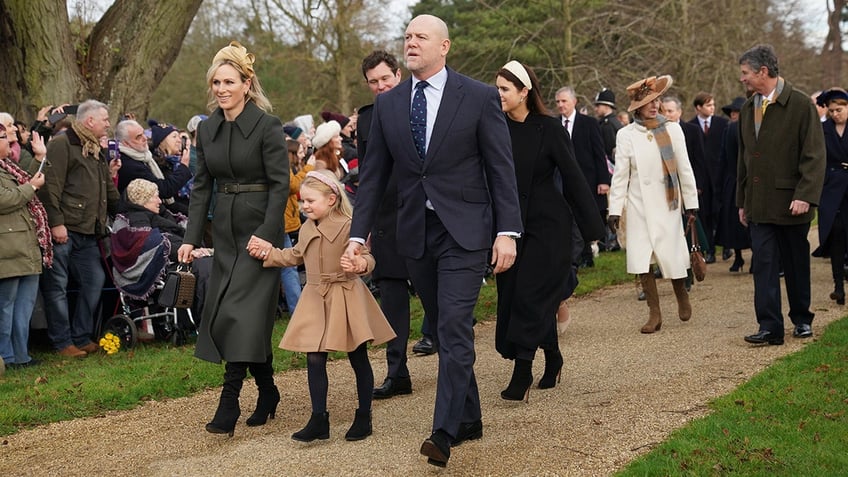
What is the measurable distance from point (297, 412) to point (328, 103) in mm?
24427

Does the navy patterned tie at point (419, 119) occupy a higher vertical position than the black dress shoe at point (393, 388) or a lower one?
higher

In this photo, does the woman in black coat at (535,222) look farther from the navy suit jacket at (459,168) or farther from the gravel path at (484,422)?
the navy suit jacket at (459,168)

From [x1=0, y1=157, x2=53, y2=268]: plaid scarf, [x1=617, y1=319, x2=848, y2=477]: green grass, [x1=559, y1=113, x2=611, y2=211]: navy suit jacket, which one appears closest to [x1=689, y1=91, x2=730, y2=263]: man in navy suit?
[x1=559, y1=113, x2=611, y2=211]: navy suit jacket

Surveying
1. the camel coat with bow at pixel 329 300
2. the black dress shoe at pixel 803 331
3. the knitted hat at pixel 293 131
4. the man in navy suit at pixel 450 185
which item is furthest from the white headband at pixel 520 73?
the knitted hat at pixel 293 131

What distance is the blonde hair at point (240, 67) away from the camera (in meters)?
6.27

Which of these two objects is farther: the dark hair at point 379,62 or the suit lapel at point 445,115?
the dark hair at point 379,62

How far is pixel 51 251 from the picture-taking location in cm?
925

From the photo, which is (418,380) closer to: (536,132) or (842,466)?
(536,132)

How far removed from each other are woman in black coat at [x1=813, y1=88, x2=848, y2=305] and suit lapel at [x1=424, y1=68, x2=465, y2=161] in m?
6.71

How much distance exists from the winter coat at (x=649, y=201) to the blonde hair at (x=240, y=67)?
392 cm

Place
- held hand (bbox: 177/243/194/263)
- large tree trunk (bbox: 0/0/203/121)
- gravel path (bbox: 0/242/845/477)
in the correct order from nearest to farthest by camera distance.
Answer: gravel path (bbox: 0/242/845/477) < held hand (bbox: 177/243/194/263) < large tree trunk (bbox: 0/0/203/121)

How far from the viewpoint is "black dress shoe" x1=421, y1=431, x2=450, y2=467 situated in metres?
5.17

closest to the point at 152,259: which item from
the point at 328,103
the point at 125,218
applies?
the point at 125,218

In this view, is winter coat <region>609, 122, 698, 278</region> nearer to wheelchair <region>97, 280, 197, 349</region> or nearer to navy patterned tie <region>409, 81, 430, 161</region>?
navy patterned tie <region>409, 81, 430, 161</region>
